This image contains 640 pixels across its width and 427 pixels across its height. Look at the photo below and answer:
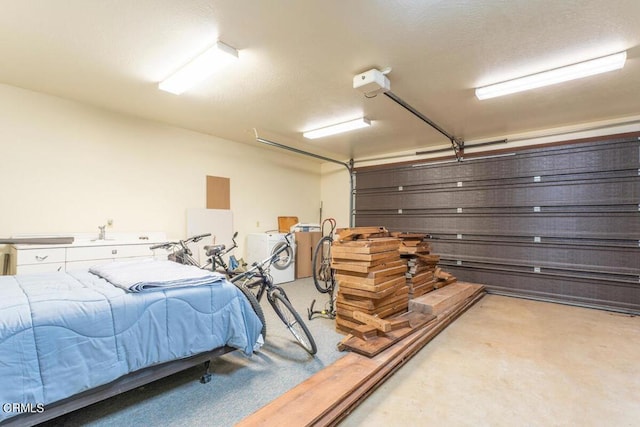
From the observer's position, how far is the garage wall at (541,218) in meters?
4.14

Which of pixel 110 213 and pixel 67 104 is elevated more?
pixel 67 104

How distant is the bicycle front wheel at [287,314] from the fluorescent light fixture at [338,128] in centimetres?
287

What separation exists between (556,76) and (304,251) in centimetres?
474

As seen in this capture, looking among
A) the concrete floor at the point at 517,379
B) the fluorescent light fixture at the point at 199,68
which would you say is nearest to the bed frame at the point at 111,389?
the concrete floor at the point at 517,379

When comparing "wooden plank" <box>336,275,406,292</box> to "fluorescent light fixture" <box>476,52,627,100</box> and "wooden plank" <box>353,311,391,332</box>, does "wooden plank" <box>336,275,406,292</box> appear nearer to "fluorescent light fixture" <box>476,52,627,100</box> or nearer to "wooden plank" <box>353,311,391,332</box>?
"wooden plank" <box>353,311,391,332</box>

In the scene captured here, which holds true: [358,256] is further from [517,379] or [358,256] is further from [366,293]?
[517,379]

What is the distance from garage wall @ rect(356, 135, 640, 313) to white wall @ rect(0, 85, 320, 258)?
145 inches

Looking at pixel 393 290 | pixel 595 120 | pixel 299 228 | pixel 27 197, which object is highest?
pixel 595 120

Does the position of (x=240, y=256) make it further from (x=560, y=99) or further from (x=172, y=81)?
(x=560, y=99)

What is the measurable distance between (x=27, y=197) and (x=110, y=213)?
0.85 metres

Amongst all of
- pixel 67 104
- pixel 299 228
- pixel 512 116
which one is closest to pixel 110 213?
pixel 67 104

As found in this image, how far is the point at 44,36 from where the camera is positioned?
245 cm

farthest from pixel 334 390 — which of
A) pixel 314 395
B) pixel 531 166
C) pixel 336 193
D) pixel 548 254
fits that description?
pixel 336 193

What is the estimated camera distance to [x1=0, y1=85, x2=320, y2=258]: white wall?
3.46 metres
